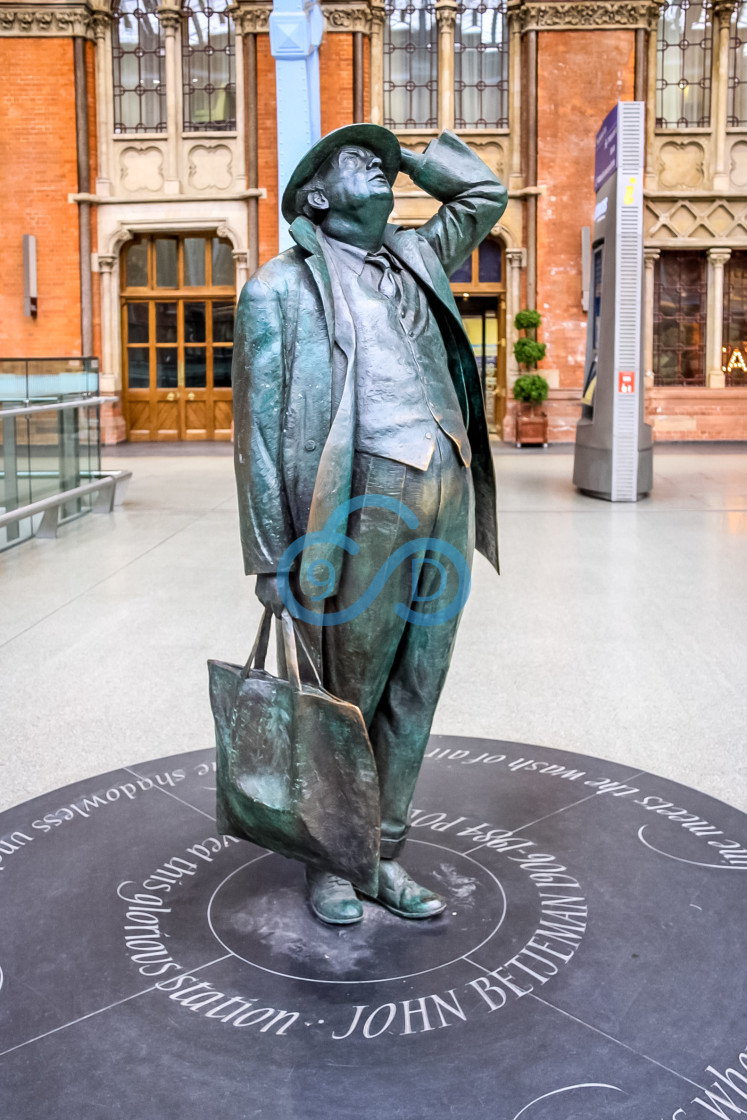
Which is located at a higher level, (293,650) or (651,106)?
(651,106)

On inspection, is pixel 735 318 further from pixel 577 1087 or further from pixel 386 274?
pixel 577 1087

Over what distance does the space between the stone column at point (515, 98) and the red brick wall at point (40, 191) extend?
740cm

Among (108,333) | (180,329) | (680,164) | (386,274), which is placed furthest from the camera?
(180,329)

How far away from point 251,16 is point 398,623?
730 inches

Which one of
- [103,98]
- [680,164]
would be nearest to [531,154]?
[680,164]

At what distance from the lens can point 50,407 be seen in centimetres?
934

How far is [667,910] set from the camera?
292cm

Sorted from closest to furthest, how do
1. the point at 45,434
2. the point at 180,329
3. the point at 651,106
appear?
the point at 45,434 → the point at 651,106 → the point at 180,329

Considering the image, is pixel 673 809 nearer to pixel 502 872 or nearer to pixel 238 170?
pixel 502 872

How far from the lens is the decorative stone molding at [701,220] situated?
62.2 ft

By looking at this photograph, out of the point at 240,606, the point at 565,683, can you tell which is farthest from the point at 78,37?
the point at 565,683

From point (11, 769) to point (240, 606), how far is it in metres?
2.83

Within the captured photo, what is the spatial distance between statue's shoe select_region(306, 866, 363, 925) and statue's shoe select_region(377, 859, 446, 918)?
0.08 metres

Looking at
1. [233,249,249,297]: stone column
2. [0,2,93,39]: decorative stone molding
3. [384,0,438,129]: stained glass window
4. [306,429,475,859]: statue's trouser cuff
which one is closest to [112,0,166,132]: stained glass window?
[0,2,93,39]: decorative stone molding
